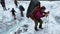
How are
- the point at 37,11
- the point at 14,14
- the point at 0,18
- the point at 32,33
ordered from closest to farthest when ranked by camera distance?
1. the point at 37,11
2. the point at 32,33
3. the point at 14,14
4. the point at 0,18

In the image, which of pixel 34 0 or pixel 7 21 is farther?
pixel 7 21

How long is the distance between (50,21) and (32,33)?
1.17 meters

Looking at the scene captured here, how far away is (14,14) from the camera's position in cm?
769

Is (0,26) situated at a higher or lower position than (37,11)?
lower

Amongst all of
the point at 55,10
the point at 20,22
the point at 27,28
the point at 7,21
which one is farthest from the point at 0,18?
the point at 55,10

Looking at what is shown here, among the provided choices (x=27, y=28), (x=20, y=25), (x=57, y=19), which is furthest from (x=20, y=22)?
(x=57, y=19)

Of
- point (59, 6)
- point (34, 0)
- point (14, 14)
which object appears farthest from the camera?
point (59, 6)

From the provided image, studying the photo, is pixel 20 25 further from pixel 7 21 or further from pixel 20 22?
pixel 7 21

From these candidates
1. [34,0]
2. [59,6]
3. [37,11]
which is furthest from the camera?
[59,6]

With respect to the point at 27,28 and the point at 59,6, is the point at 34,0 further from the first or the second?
the point at 59,6

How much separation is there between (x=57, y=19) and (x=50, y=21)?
16.4 inches

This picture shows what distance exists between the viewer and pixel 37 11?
5969 mm

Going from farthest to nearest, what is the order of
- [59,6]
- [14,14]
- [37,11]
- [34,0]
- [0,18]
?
1. [59,6]
2. [0,18]
3. [14,14]
4. [34,0]
5. [37,11]

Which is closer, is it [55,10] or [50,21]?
[50,21]
